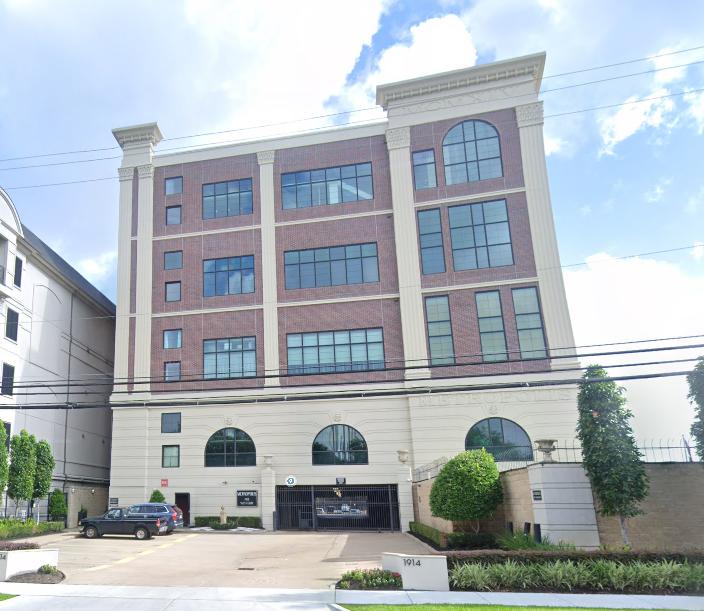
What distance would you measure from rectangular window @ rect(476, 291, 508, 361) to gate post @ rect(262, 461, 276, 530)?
1347 cm

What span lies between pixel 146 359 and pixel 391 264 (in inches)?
628

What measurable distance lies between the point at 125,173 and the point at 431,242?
67.9 feet

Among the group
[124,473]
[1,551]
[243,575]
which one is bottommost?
[243,575]

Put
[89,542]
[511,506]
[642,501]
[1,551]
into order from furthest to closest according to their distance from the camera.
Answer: [89,542]
[511,506]
[642,501]
[1,551]

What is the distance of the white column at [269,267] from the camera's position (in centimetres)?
3700

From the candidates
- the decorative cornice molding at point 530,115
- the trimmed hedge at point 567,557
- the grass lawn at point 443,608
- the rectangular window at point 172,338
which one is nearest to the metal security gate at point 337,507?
the rectangular window at point 172,338

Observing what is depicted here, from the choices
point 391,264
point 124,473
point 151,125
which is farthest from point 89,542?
point 151,125

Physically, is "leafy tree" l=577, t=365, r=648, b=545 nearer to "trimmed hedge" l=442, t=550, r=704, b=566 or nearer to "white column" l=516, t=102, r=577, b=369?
"trimmed hedge" l=442, t=550, r=704, b=566

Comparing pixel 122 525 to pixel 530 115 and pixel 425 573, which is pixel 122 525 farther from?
pixel 530 115

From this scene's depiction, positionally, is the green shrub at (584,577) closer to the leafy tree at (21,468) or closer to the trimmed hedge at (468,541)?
the trimmed hedge at (468,541)

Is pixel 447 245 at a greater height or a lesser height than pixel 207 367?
greater

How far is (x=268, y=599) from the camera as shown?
13.7m

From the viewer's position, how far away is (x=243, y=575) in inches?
679

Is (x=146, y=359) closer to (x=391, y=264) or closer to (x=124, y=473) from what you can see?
→ (x=124, y=473)
